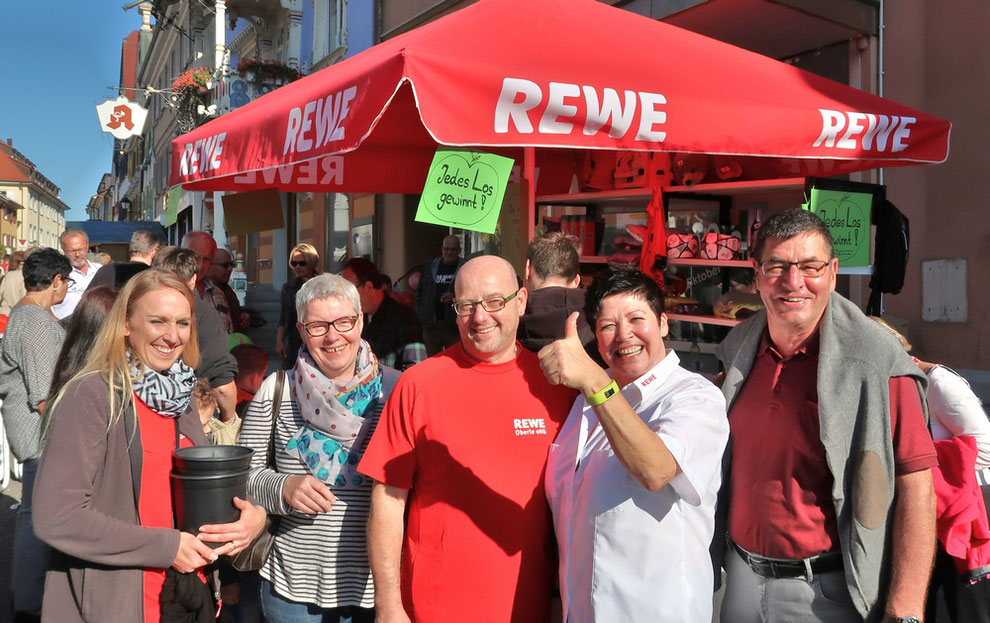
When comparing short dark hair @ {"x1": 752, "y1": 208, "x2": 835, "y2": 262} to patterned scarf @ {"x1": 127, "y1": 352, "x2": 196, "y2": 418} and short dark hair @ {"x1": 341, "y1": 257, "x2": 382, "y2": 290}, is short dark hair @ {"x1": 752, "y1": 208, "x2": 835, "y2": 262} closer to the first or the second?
patterned scarf @ {"x1": 127, "y1": 352, "x2": 196, "y2": 418}

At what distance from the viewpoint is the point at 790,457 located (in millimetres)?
2262

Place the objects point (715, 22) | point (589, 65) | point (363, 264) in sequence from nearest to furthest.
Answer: point (589, 65), point (363, 264), point (715, 22)

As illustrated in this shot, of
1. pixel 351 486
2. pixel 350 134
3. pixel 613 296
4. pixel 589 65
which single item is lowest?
pixel 351 486

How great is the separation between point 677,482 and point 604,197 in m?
4.51

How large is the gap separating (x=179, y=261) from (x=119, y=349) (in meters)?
2.36

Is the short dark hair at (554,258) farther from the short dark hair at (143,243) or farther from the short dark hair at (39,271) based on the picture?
the short dark hair at (39,271)

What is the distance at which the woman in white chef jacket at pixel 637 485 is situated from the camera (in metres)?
1.90

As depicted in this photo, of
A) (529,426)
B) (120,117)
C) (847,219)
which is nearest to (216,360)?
(529,426)

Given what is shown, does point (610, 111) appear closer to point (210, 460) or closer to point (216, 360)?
point (210, 460)

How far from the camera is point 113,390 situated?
2270 millimetres

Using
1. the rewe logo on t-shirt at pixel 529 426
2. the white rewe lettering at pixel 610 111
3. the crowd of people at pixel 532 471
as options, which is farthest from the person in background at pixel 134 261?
the rewe logo on t-shirt at pixel 529 426

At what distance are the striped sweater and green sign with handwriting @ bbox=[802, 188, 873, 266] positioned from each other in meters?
3.41

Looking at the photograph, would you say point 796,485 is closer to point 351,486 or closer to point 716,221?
point 351,486

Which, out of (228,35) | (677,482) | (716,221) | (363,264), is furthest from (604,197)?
(228,35)
